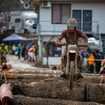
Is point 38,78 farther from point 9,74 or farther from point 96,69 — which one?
point 96,69

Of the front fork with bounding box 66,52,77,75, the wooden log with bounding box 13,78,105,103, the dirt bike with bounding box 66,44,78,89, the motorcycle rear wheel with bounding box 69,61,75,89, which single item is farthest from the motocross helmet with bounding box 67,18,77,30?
the wooden log with bounding box 13,78,105,103

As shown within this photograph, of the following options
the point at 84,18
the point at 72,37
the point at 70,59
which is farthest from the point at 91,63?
the point at 70,59

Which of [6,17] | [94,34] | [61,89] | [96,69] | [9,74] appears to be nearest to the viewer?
[61,89]

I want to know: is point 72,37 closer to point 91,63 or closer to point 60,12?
point 91,63

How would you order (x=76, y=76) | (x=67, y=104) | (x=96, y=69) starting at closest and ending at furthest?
(x=67, y=104), (x=76, y=76), (x=96, y=69)

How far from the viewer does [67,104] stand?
11.6 metres

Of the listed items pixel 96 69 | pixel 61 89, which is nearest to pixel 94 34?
pixel 96 69

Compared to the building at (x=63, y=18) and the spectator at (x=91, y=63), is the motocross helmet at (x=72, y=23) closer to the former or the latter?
the spectator at (x=91, y=63)

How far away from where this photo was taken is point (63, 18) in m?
41.0

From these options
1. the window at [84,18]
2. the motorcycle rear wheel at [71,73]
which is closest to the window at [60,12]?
the window at [84,18]

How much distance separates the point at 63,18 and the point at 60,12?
2.15 feet

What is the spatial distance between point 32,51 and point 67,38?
28106mm

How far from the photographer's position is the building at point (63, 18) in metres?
40.6

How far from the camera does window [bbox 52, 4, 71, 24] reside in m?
40.7
